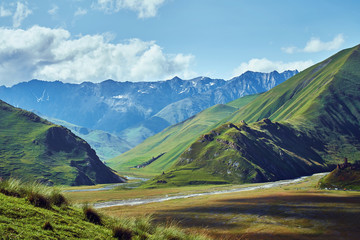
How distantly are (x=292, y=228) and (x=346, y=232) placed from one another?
10.5 metres

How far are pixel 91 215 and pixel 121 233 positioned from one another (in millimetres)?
3458

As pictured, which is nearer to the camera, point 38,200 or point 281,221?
point 38,200

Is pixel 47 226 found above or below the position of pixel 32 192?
below

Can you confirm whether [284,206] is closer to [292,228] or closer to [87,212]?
[292,228]

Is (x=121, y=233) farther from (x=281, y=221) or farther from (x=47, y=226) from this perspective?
(x=281, y=221)

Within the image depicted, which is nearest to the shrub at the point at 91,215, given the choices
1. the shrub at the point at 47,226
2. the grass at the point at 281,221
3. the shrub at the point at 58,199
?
the shrub at the point at 58,199

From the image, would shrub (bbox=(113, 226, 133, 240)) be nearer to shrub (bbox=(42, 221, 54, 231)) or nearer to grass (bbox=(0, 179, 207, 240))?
grass (bbox=(0, 179, 207, 240))

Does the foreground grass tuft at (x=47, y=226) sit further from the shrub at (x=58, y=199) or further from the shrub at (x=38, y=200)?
the shrub at (x=58, y=199)

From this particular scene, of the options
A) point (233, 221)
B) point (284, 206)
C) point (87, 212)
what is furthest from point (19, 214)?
point (284, 206)

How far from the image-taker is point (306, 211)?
296ft

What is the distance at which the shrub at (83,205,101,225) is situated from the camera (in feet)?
74.0

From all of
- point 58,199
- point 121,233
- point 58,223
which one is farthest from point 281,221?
point 58,223

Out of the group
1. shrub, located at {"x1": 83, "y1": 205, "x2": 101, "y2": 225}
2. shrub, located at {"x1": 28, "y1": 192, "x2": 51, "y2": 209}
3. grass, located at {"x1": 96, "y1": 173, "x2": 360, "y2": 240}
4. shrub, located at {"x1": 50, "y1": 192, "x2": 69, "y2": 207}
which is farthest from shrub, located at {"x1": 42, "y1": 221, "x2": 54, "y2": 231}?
grass, located at {"x1": 96, "y1": 173, "x2": 360, "y2": 240}

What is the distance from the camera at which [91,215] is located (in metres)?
22.8
